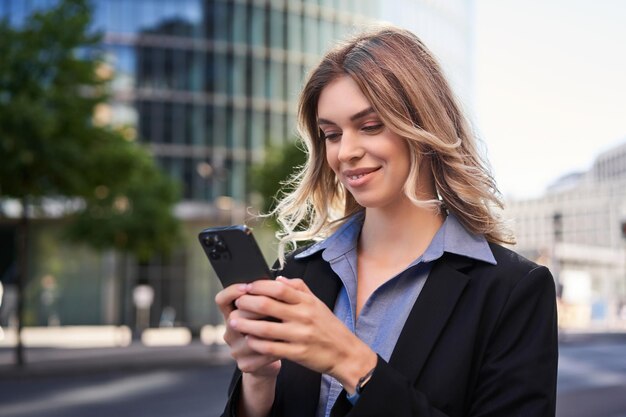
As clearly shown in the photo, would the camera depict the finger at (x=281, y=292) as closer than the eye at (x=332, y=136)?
Yes

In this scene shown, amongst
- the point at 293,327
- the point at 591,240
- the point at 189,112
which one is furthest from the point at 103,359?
the point at 591,240

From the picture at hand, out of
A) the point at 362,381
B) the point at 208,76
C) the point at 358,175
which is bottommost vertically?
the point at 362,381

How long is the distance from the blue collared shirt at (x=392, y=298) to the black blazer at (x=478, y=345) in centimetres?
3

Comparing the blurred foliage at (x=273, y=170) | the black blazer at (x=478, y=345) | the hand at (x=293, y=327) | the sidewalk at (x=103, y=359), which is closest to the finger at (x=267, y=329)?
the hand at (x=293, y=327)

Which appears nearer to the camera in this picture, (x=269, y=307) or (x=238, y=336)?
(x=269, y=307)

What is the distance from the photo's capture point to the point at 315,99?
7.84 feet

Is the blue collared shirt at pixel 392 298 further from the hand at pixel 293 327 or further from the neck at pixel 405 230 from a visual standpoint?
the hand at pixel 293 327

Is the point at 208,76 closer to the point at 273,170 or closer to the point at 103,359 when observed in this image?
the point at 273,170

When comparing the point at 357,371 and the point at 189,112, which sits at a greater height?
the point at 189,112

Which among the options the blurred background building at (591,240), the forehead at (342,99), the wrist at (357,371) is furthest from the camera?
the blurred background building at (591,240)

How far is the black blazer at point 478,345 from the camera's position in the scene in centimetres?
201

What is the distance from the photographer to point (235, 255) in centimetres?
187

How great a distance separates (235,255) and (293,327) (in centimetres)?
24

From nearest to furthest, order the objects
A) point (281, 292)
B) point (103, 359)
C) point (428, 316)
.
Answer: point (281, 292) → point (428, 316) → point (103, 359)
